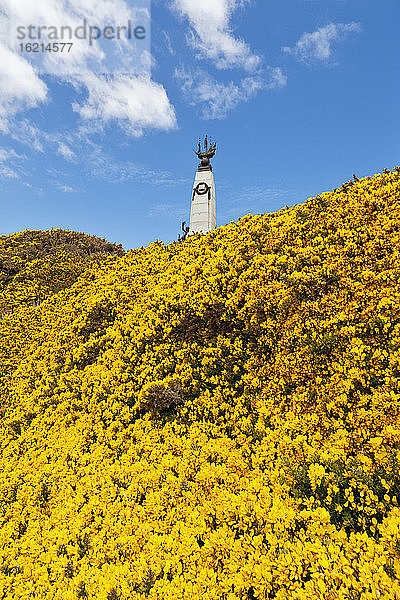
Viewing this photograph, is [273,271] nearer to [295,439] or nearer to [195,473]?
[295,439]

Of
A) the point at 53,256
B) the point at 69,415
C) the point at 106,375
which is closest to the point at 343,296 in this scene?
the point at 106,375

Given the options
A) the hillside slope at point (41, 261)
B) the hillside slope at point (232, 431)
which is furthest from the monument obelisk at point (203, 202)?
the hillside slope at point (232, 431)

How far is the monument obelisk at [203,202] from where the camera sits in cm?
2839

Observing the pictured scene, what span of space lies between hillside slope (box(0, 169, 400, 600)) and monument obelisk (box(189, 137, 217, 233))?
50.3 feet

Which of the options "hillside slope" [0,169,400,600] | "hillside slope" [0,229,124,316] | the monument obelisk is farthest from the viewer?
the monument obelisk

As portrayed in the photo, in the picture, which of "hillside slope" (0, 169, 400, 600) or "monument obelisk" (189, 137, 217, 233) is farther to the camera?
"monument obelisk" (189, 137, 217, 233)

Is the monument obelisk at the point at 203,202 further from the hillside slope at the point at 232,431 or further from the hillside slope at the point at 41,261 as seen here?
the hillside slope at the point at 232,431

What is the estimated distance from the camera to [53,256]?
2328cm

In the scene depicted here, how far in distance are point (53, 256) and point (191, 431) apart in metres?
19.5

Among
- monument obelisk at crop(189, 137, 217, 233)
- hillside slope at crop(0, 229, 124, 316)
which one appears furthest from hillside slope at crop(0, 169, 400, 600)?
monument obelisk at crop(189, 137, 217, 233)

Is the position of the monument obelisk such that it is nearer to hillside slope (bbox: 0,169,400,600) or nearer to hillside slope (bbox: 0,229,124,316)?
hillside slope (bbox: 0,229,124,316)

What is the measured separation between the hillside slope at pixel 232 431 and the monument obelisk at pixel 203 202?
1532 cm

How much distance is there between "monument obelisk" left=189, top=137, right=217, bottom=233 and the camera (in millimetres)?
28391

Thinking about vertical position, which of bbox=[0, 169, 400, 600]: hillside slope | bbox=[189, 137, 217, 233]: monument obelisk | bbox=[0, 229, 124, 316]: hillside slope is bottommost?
bbox=[0, 169, 400, 600]: hillside slope
